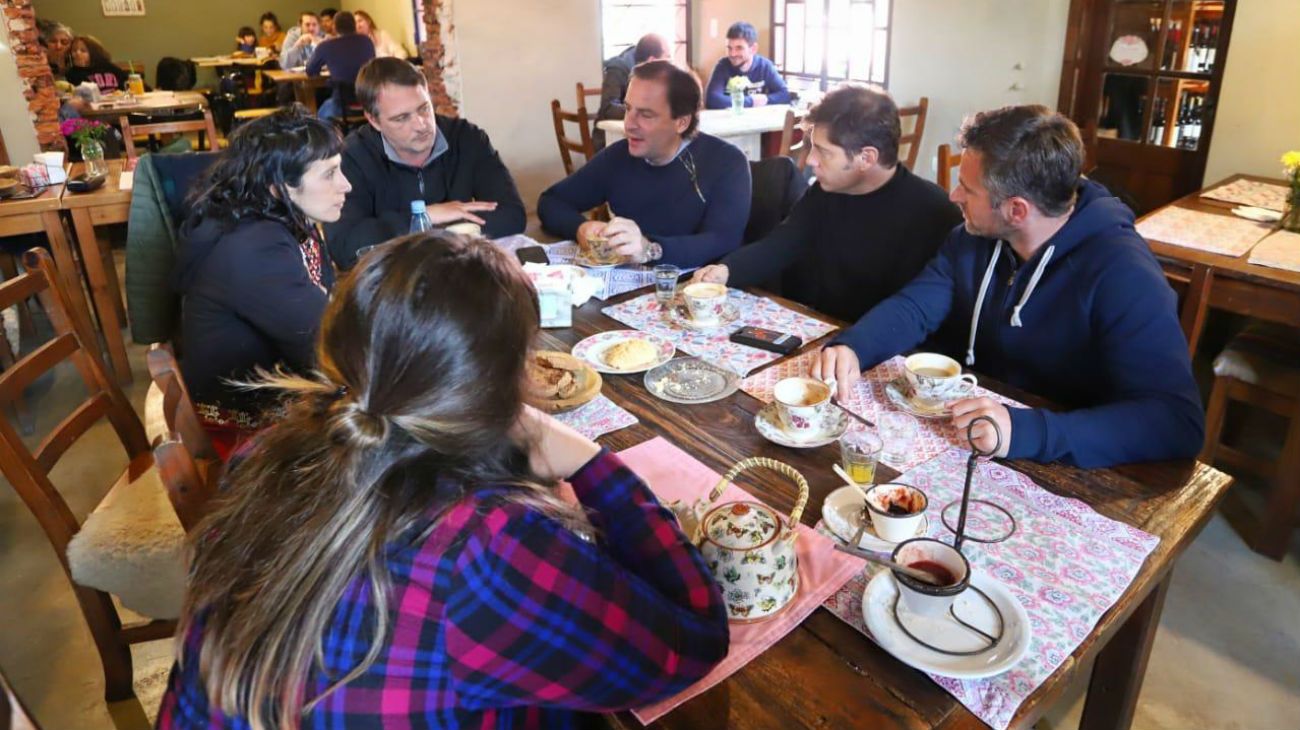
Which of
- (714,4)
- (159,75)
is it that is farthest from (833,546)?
(159,75)

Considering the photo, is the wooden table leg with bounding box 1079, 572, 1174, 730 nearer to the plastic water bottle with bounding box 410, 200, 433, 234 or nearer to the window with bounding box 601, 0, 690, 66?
the plastic water bottle with bounding box 410, 200, 433, 234

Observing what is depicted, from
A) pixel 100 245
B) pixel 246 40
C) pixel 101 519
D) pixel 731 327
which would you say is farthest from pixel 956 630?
pixel 246 40

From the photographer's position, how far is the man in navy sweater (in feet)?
18.0

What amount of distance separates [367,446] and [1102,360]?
4.13ft

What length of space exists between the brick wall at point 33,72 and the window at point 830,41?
4646 mm

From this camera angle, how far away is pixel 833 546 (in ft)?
3.54

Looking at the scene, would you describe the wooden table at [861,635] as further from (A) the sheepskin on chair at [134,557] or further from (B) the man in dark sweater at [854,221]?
(A) the sheepskin on chair at [134,557]

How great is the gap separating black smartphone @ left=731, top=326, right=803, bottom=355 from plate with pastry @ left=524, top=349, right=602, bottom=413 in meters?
0.33

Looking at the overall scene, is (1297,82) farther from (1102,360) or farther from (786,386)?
(786,386)

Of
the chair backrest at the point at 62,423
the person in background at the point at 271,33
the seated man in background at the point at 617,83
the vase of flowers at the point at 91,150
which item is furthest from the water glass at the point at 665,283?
the person in background at the point at 271,33

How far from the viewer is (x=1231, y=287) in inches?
87.3

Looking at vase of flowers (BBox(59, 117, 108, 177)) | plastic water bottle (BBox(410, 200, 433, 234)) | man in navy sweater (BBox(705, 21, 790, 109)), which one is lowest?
plastic water bottle (BBox(410, 200, 433, 234))

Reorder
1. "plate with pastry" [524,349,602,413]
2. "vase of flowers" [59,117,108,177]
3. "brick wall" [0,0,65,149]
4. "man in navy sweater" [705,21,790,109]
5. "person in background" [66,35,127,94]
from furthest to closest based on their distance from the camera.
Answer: "person in background" [66,35,127,94] < "man in navy sweater" [705,21,790,109] < "brick wall" [0,0,65,149] < "vase of flowers" [59,117,108,177] < "plate with pastry" [524,349,602,413]

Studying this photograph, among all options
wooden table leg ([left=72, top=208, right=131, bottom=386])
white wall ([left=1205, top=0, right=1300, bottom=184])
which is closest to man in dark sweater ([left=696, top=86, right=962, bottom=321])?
white wall ([left=1205, top=0, right=1300, bottom=184])
